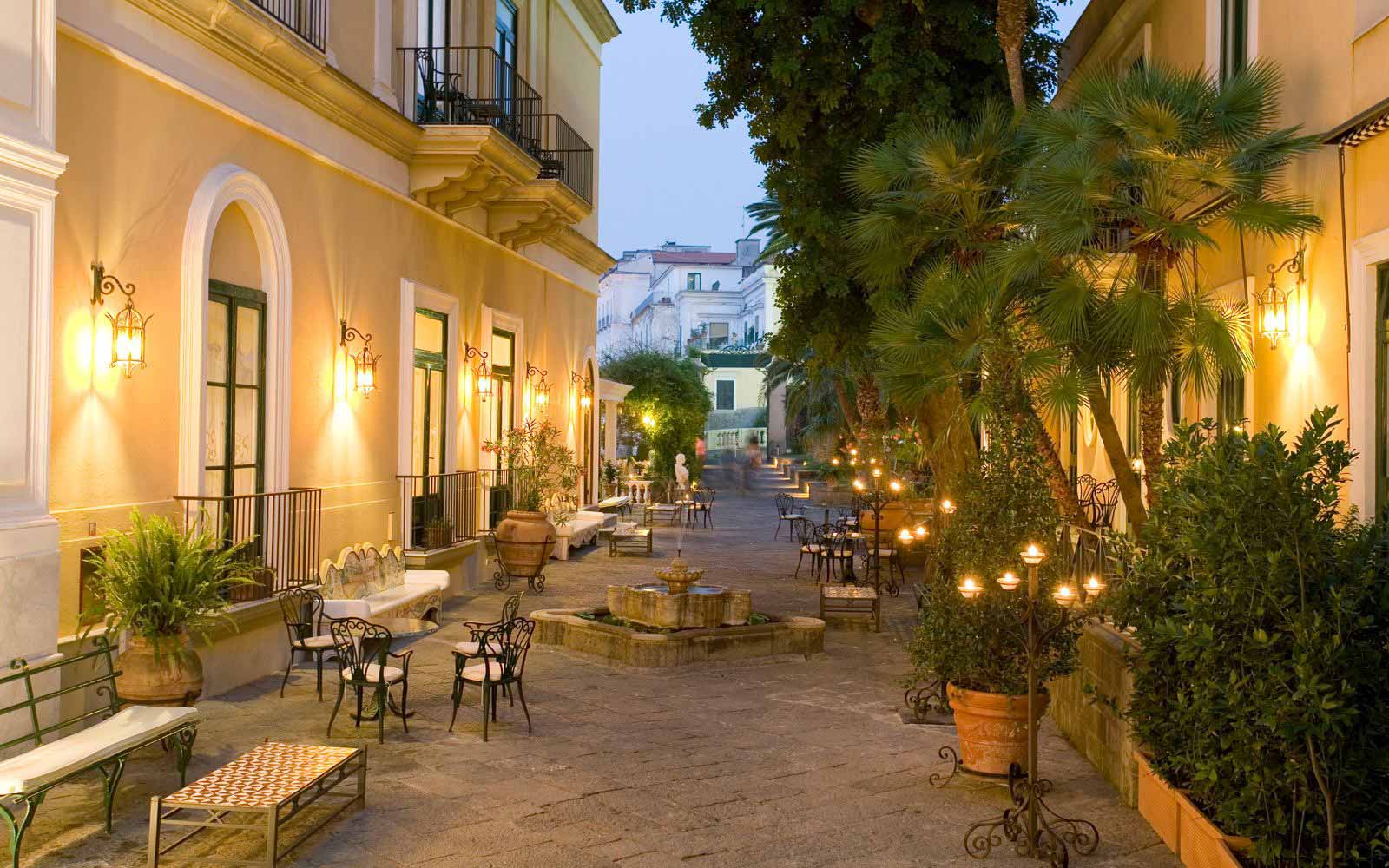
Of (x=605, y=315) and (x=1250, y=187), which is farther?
(x=605, y=315)

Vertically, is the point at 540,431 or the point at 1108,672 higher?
the point at 540,431

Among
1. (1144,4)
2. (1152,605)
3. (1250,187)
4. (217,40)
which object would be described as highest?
(1144,4)

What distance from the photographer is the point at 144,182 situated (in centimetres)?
906

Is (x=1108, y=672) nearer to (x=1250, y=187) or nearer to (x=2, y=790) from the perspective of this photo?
(x=1250, y=187)

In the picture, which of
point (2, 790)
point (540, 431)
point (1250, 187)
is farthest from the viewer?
point (540, 431)

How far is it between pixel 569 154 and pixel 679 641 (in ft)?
37.1

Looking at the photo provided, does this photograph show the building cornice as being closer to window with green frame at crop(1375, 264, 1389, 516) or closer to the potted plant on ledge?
the potted plant on ledge

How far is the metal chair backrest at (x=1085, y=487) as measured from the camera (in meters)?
16.3

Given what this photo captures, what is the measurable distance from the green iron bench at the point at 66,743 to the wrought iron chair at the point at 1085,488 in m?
12.1

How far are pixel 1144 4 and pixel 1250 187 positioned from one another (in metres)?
5.99

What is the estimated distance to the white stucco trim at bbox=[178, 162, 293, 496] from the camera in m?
9.66

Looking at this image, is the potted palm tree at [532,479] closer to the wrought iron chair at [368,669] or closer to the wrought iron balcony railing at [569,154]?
the wrought iron balcony railing at [569,154]

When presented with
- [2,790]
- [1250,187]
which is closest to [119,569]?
[2,790]

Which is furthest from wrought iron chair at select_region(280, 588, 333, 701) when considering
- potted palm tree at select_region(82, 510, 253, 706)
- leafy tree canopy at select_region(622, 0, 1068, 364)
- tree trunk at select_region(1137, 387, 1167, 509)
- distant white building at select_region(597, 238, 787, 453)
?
distant white building at select_region(597, 238, 787, 453)
